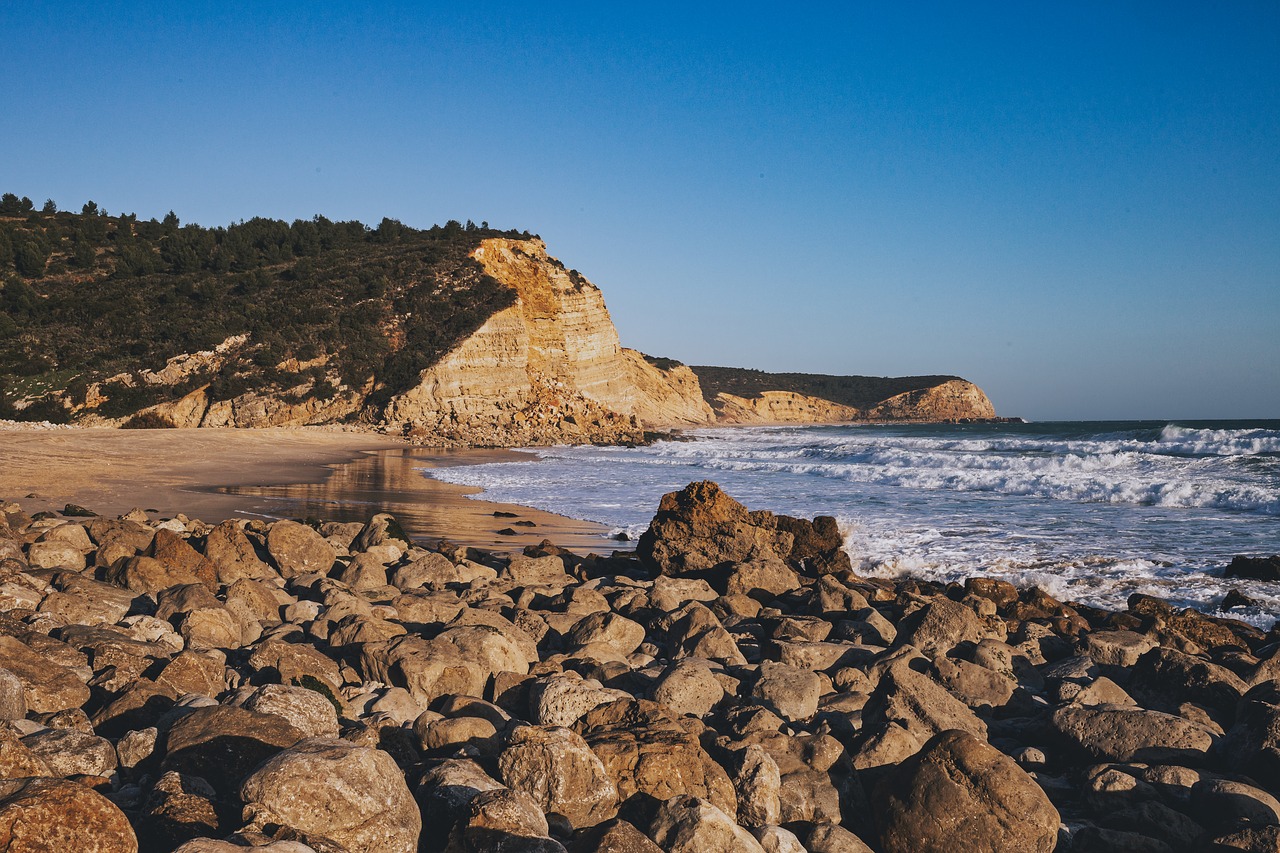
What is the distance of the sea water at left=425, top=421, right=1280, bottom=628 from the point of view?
11977mm

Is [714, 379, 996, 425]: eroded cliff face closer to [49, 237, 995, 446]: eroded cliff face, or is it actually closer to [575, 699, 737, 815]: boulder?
[49, 237, 995, 446]: eroded cliff face

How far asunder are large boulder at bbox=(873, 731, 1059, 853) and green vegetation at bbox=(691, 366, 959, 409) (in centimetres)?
12789

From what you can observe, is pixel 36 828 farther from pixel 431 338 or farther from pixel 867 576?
pixel 431 338

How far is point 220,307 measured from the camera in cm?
4906

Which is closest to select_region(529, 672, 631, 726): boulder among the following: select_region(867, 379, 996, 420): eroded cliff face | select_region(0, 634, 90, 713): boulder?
select_region(0, 634, 90, 713): boulder

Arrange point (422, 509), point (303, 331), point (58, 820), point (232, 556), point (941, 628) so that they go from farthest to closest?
point (303, 331) → point (422, 509) → point (232, 556) → point (941, 628) → point (58, 820)

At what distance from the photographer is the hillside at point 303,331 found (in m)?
41.6

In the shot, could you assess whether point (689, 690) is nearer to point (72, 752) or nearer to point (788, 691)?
point (788, 691)

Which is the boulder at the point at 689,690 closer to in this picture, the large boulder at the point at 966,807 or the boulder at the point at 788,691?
the boulder at the point at 788,691

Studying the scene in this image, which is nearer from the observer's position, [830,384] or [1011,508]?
[1011,508]

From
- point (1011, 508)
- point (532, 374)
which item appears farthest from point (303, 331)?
point (1011, 508)

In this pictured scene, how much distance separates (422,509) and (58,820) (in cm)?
1505

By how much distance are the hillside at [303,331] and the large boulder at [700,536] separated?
3443 cm

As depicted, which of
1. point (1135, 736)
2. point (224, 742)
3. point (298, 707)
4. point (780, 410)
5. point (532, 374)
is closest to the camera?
point (224, 742)
